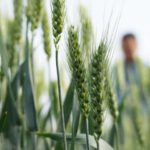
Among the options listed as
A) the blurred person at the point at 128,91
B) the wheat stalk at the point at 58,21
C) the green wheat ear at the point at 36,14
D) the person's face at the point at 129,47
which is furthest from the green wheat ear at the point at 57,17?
the person's face at the point at 129,47

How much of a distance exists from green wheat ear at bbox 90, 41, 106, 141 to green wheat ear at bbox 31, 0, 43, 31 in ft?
1.07

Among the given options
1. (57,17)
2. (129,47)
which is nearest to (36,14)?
(57,17)

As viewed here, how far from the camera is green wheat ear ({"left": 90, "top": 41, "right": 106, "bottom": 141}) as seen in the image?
629 mm

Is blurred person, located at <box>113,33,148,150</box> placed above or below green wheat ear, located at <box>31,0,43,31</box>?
below

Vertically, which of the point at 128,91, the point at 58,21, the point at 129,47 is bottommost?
the point at 128,91

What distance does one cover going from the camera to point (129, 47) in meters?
4.24

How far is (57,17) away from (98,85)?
179mm

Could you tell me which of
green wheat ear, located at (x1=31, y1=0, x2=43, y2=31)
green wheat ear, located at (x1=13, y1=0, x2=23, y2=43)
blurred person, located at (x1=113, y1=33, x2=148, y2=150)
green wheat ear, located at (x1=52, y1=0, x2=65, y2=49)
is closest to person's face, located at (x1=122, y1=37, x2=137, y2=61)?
blurred person, located at (x1=113, y1=33, x2=148, y2=150)

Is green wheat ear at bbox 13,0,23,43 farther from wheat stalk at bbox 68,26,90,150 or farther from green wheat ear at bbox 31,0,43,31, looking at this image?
wheat stalk at bbox 68,26,90,150

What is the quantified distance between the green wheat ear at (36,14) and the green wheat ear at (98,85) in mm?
327

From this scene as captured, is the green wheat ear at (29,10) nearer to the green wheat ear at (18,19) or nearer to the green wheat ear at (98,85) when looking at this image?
the green wheat ear at (18,19)

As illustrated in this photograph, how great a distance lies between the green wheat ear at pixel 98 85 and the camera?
2.06 feet

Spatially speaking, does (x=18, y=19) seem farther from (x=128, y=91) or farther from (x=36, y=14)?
(x=128, y=91)

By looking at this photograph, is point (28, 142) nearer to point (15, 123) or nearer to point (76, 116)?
point (15, 123)
